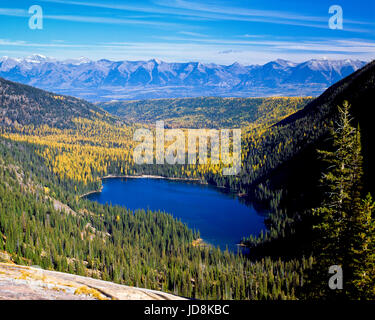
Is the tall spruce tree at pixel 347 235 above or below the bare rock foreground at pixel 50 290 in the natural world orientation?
above

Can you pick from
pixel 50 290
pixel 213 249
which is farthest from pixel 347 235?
pixel 213 249

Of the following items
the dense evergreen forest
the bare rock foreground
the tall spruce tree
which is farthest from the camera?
the dense evergreen forest

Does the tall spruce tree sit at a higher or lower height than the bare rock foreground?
higher

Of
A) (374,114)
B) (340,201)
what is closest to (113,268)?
(340,201)

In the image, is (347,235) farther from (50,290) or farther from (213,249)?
(213,249)

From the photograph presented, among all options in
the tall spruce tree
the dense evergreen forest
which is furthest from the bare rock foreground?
the dense evergreen forest

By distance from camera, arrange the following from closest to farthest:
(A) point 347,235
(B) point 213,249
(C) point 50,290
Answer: (C) point 50,290
(A) point 347,235
(B) point 213,249

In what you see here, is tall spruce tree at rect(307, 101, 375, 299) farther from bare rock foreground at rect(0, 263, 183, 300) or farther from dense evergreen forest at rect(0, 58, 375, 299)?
bare rock foreground at rect(0, 263, 183, 300)

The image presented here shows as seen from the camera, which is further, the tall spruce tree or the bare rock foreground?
the tall spruce tree

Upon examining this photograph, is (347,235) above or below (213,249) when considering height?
below

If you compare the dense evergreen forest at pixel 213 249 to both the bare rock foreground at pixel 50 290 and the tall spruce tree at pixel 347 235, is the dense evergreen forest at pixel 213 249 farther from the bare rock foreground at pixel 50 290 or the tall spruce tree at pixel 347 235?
the bare rock foreground at pixel 50 290

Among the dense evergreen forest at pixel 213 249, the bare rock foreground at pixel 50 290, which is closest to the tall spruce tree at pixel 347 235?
the dense evergreen forest at pixel 213 249

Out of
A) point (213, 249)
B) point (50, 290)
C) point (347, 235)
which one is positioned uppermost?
point (213, 249)
